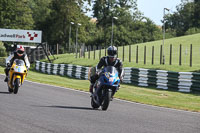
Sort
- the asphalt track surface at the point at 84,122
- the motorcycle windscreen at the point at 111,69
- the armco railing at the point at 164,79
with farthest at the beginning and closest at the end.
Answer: the armco railing at the point at 164,79 → the motorcycle windscreen at the point at 111,69 → the asphalt track surface at the point at 84,122

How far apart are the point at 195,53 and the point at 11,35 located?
21.8 meters

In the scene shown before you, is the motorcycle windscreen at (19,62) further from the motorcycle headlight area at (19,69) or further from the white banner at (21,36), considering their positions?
the white banner at (21,36)

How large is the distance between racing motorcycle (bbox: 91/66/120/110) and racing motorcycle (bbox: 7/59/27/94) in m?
4.42

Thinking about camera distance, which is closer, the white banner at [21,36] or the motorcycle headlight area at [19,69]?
the motorcycle headlight area at [19,69]

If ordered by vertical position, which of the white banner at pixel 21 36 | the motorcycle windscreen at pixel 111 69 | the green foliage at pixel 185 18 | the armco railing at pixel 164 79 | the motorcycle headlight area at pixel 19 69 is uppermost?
the green foliage at pixel 185 18

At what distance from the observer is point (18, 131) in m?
7.36

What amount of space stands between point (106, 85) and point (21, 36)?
4464cm

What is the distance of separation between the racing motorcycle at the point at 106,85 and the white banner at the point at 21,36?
43.5 m

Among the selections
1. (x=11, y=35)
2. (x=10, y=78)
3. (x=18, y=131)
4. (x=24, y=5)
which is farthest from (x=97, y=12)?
(x=18, y=131)

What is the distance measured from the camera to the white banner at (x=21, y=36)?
54.8 m

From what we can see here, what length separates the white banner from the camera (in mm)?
54844

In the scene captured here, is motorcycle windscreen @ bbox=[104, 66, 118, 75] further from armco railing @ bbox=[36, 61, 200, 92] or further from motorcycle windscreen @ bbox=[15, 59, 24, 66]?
armco railing @ bbox=[36, 61, 200, 92]

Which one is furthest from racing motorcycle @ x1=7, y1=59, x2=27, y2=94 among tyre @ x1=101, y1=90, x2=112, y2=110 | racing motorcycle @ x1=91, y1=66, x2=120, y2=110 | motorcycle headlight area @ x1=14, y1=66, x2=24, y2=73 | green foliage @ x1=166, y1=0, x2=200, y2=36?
green foliage @ x1=166, y1=0, x2=200, y2=36

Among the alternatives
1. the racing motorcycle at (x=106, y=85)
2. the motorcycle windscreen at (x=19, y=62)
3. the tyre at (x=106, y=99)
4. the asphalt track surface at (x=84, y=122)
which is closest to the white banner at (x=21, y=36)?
the motorcycle windscreen at (x=19, y=62)
